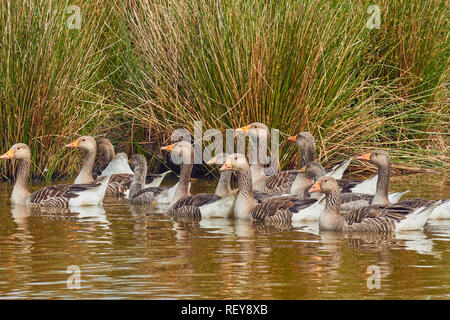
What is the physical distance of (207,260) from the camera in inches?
Answer: 390

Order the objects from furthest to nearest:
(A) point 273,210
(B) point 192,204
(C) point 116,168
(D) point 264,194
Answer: (C) point 116,168 < (D) point 264,194 < (B) point 192,204 < (A) point 273,210

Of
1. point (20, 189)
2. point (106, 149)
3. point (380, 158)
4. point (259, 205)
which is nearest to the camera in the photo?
point (259, 205)

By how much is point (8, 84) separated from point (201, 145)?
3.56m

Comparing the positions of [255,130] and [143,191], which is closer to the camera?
[143,191]

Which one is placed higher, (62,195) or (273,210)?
(62,195)

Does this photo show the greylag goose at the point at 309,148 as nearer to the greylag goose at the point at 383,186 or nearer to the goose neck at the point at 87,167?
the greylag goose at the point at 383,186

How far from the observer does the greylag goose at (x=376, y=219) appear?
38.5 feet

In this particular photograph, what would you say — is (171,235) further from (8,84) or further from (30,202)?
(8,84)

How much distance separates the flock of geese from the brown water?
28 centimetres

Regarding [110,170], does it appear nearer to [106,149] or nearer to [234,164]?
[106,149]

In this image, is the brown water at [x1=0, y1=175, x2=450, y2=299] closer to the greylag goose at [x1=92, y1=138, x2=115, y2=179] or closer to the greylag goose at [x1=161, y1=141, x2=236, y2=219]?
the greylag goose at [x1=161, y1=141, x2=236, y2=219]

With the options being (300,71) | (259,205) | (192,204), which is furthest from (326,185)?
(300,71)

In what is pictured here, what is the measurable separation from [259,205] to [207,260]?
11.3 feet

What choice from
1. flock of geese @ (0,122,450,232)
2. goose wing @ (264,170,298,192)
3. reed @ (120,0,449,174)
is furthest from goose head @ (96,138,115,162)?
goose wing @ (264,170,298,192)
